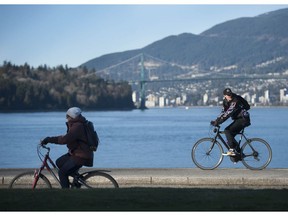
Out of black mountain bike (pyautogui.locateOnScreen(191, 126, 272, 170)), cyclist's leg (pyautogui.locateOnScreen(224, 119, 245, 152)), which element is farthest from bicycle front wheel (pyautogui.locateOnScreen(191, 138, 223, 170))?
cyclist's leg (pyautogui.locateOnScreen(224, 119, 245, 152))

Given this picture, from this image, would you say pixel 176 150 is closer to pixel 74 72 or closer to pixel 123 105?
pixel 123 105

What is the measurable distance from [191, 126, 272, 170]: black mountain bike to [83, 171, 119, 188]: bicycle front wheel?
3562mm

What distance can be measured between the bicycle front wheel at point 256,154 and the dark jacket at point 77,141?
3989 millimetres

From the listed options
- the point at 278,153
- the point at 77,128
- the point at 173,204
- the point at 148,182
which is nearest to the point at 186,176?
the point at 148,182

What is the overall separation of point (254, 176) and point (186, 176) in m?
0.92

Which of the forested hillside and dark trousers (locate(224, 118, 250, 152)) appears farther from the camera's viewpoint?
the forested hillside

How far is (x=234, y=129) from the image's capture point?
12.6m

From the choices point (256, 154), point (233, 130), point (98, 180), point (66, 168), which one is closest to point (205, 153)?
point (233, 130)

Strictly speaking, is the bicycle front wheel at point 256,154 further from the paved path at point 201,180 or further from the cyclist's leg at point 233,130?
the paved path at point 201,180

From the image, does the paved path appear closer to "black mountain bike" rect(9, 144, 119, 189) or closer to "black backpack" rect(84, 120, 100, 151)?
"black mountain bike" rect(9, 144, 119, 189)

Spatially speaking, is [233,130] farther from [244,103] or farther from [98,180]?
[98,180]

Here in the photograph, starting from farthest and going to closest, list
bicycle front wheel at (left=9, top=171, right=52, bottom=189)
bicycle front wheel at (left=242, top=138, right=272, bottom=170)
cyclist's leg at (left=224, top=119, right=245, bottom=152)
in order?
bicycle front wheel at (left=242, top=138, right=272, bottom=170) → cyclist's leg at (left=224, top=119, right=245, bottom=152) → bicycle front wheel at (left=9, top=171, right=52, bottom=189)

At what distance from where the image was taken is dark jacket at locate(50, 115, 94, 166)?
936 centimetres

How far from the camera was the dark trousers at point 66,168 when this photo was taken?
30.8ft
